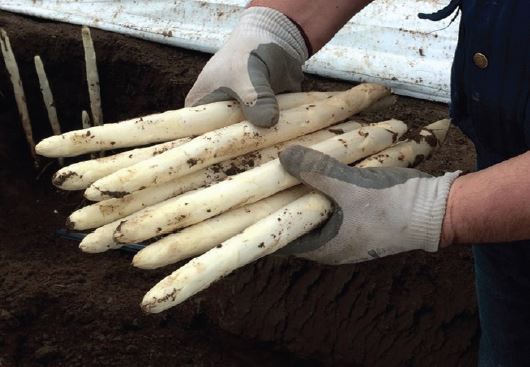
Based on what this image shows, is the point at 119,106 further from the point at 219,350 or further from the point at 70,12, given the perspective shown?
the point at 219,350

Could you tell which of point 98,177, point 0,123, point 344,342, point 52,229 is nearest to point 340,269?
point 344,342

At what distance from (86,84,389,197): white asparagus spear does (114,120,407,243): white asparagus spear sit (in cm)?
6

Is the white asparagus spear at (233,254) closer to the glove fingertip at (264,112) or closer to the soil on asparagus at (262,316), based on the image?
the glove fingertip at (264,112)

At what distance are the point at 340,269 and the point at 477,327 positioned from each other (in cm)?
44

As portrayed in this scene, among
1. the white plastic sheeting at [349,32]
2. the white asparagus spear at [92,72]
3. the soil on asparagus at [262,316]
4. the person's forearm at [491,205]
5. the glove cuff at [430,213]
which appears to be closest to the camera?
the person's forearm at [491,205]

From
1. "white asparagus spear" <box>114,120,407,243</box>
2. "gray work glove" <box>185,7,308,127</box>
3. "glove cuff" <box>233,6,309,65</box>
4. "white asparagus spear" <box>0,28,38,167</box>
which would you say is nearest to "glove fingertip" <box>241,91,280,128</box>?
"gray work glove" <box>185,7,308,127</box>

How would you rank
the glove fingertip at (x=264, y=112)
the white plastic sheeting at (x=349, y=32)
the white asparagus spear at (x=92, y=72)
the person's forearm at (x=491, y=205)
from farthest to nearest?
the white plastic sheeting at (x=349, y=32) < the white asparagus spear at (x=92, y=72) < the glove fingertip at (x=264, y=112) < the person's forearm at (x=491, y=205)

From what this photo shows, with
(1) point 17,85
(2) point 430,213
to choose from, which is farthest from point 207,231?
(1) point 17,85

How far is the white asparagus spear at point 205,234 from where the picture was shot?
116 centimetres

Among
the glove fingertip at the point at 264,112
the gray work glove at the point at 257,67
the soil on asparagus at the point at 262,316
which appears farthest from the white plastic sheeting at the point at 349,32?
the glove fingertip at the point at 264,112

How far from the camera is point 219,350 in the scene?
197 cm

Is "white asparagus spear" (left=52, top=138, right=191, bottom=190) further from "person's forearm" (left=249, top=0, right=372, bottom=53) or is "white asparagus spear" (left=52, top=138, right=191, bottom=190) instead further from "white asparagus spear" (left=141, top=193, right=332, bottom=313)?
"person's forearm" (left=249, top=0, right=372, bottom=53)

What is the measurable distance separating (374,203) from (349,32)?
1510 mm

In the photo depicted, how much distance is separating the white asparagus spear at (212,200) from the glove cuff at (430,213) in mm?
240
